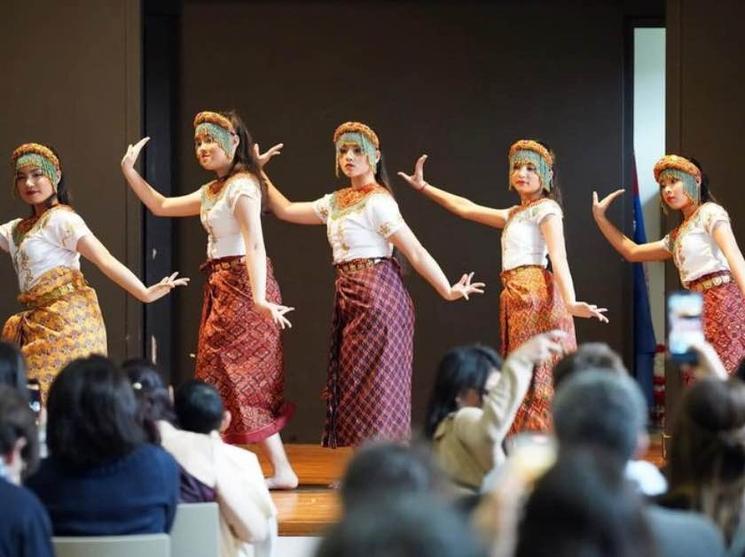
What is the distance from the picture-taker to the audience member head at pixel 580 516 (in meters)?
1.93

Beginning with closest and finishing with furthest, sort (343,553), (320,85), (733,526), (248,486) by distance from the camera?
(343,553) → (733,526) → (248,486) → (320,85)

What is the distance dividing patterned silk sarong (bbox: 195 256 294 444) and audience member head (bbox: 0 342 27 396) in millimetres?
2008

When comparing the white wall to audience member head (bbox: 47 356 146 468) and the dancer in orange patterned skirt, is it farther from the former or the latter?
audience member head (bbox: 47 356 146 468)

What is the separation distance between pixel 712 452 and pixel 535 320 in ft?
11.0

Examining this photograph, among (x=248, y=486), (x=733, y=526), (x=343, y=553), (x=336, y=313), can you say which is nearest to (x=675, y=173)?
(x=336, y=313)

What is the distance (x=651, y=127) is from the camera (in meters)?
9.09

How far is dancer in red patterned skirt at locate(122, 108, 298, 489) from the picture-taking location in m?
5.83

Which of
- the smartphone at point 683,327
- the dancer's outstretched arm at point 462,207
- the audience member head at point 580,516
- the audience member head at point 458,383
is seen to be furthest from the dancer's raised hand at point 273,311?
the audience member head at point 580,516

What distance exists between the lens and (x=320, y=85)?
314 inches

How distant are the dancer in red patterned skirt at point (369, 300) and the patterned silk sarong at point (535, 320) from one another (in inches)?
13.5

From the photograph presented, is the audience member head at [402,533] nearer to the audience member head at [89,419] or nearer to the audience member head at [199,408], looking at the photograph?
the audience member head at [89,419]

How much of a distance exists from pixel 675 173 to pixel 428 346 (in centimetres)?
210

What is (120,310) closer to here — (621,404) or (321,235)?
(321,235)

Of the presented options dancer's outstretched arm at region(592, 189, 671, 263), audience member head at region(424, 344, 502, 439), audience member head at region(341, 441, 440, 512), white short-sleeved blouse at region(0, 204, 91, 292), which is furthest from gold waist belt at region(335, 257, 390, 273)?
audience member head at region(341, 441, 440, 512)
